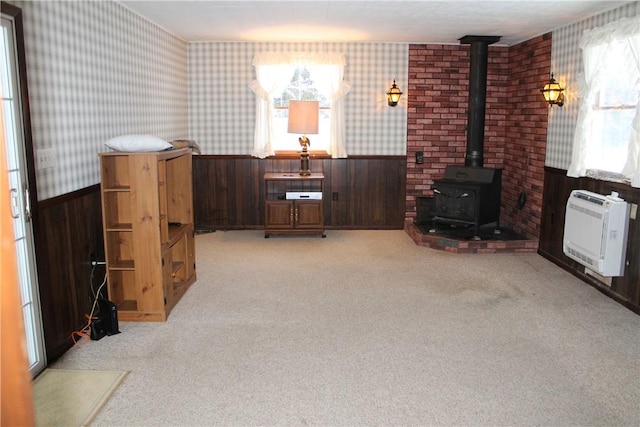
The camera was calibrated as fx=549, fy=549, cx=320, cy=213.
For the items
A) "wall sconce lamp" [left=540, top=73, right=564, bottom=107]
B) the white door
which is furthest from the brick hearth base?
the white door

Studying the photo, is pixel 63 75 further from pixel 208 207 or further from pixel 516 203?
pixel 516 203

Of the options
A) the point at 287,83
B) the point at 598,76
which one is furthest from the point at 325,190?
the point at 598,76

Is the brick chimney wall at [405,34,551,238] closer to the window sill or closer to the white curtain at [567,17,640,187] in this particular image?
the window sill

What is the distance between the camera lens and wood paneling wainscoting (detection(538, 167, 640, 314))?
4305mm

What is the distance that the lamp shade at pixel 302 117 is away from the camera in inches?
256

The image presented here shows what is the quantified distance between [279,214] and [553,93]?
328cm

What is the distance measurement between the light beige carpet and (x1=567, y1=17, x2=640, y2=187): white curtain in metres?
3.96

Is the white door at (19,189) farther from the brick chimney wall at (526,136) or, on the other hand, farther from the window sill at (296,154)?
the brick chimney wall at (526,136)

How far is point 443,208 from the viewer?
6328mm

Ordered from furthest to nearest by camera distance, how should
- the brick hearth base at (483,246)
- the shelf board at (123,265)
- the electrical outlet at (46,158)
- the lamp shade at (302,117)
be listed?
1. the lamp shade at (302,117)
2. the brick hearth base at (483,246)
3. the shelf board at (123,265)
4. the electrical outlet at (46,158)

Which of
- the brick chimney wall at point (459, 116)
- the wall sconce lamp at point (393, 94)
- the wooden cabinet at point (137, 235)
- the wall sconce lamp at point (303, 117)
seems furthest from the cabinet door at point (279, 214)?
the wooden cabinet at point (137, 235)

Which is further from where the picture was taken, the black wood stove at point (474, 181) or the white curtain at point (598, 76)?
the black wood stove at point (474, 181)

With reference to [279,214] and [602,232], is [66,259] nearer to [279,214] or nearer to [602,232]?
[279,214]

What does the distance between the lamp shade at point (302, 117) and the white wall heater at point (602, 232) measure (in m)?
3.07
